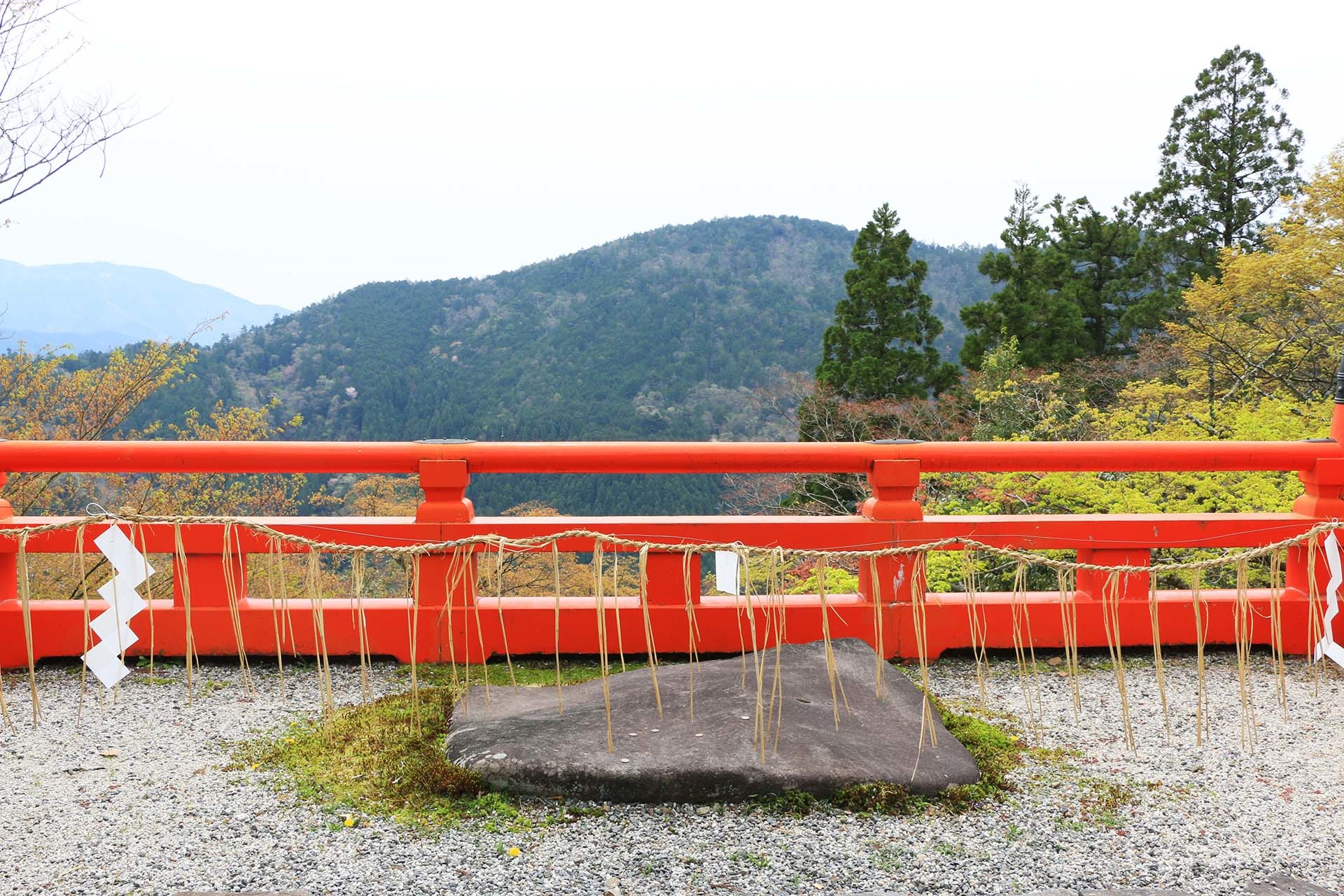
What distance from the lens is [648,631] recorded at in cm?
309

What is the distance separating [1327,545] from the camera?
3598 millimetres

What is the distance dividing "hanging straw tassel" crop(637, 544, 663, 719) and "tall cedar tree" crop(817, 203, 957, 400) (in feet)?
76.6

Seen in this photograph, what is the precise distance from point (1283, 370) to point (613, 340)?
132 ft

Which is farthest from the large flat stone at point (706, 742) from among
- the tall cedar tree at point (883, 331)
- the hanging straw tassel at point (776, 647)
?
the tall cedar tree at point (883, 331)

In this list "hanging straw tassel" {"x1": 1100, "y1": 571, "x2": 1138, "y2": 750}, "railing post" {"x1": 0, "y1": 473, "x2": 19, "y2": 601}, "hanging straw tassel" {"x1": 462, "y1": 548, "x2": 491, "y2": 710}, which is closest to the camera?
"hanging straw tassel" {"x1": 1100, "y1": 571, "x2": 1138, "y2": 750}

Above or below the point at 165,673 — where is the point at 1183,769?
below

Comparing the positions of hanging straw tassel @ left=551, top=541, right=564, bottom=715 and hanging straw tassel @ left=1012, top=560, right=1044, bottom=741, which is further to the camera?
hanging straw tassel @ left=1012, top=560, right=1044, bottom=741

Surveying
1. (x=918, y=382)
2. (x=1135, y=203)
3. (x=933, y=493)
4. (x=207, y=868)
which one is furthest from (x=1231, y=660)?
(x=1135, y=203)

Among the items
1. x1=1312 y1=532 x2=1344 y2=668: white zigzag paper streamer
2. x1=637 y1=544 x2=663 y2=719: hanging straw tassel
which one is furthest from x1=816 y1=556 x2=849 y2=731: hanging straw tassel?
x1=1312 y1=532 x2=1344 y2=668: white zigzag paper streamer

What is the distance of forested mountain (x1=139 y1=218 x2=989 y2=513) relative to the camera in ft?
133

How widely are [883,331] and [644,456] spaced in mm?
24840

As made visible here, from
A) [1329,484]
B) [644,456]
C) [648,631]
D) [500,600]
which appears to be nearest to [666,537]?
[644,456]

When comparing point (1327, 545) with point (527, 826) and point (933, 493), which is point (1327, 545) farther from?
point (933, 493)

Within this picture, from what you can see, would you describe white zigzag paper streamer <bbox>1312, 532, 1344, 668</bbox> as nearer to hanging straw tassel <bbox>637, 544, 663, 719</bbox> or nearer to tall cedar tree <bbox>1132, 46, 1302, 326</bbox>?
hanging straw tassel <bbox>637, 544, 663, 719</bbox>
